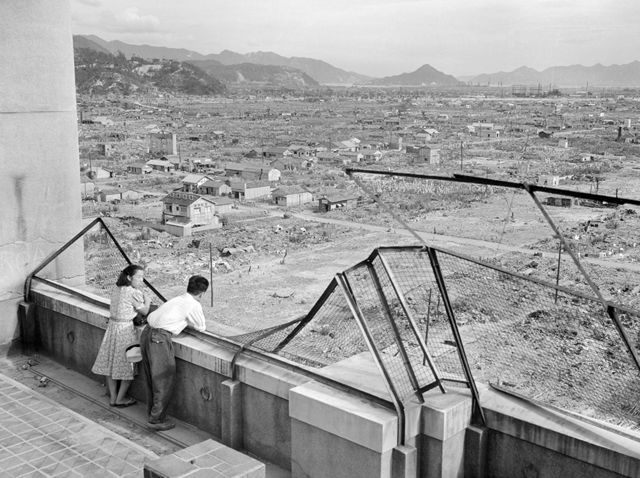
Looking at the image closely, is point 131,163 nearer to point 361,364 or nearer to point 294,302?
point 294,302

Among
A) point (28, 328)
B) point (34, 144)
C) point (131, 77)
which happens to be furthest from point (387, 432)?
point (131, 77)

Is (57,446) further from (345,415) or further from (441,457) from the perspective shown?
(441,457)

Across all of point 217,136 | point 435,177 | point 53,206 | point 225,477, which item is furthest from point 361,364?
point 217,136

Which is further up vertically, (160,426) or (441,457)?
(441,457)

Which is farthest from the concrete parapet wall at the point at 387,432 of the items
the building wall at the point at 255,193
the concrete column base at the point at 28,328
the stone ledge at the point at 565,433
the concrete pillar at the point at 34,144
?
the building wall at the point at 255,193

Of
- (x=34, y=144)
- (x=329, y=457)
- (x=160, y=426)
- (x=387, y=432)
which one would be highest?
(x=34, y=144)

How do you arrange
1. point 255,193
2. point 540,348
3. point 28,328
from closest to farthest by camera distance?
point 28,328 < point 540,348 < point 255,193

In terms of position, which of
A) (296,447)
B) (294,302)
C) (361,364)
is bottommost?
(294,302)

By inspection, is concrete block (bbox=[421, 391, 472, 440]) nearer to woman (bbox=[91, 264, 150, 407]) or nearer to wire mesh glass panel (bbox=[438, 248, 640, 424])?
wire mesh glass panel (bbox=[438, 248, 640, 424])
